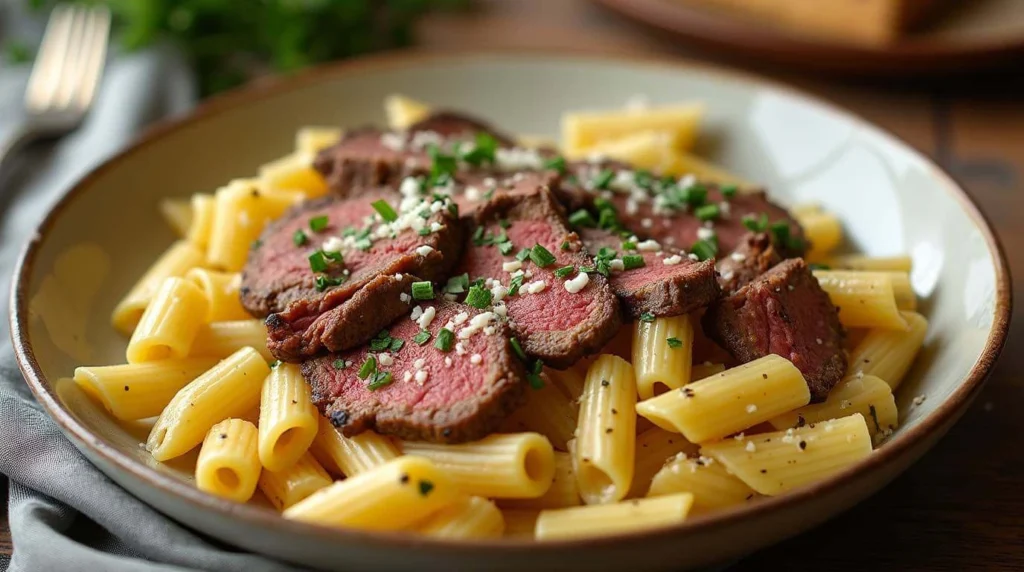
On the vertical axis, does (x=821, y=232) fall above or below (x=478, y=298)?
below

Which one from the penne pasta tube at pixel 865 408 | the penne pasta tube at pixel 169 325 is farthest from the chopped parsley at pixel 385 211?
the penne pasta tube at pixel 865 408

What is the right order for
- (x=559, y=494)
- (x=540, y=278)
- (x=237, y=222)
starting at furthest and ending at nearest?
(x=237, y=222) < (x=540, y=278) < (x=559, y=494)

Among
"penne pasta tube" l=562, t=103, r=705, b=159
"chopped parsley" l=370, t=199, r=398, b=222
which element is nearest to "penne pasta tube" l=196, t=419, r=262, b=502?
"chopped parsley" l=370, t=199, r=398, b=222

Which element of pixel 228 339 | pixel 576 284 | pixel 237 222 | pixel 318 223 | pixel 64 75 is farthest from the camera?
pixel 64 75

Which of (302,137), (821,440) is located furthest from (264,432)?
(302,137)

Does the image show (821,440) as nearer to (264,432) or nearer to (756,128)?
(264,432)

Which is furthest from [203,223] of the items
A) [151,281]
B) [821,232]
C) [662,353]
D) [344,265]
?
[821,232]

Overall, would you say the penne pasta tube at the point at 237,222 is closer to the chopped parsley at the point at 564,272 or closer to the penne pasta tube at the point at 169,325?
the penne pasta tube at the point at 169,325

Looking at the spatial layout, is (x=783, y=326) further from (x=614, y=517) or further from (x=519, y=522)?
(x=519, y=522)
